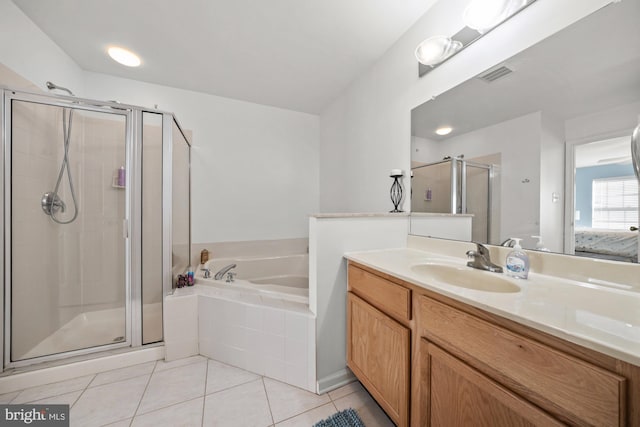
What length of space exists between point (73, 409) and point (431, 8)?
10.1 ft

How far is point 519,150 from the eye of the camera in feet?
3.37

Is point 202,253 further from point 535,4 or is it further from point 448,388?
point 535,4

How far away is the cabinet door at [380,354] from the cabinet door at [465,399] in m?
0.09

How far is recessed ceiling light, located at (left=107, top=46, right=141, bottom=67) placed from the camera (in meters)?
1.79

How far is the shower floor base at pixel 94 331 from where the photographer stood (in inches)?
57.1

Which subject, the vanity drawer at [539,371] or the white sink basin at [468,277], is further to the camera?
the white sink basin at [468,277]

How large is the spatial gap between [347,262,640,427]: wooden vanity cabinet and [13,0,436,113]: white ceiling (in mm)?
1671

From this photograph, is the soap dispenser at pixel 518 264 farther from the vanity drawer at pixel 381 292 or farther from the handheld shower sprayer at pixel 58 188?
the handheld shower sprayer at pixel 58 188

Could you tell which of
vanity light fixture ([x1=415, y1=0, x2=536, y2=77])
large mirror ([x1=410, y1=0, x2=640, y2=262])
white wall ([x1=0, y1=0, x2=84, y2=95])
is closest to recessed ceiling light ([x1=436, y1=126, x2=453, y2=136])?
large mirror ([x1=410, y1=0, x2=640, y2=262])

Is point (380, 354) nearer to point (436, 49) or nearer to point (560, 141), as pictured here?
point (560, 141)

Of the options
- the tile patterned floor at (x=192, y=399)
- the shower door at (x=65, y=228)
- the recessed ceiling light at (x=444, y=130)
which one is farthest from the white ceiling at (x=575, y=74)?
the shower door at (x=65, y=228)

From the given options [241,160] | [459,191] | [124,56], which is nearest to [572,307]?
[459,191]

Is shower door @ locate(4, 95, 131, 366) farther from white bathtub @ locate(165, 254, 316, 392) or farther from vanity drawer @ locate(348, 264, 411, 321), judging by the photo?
vanity drawer @ locate(348, 264, 411, 321)

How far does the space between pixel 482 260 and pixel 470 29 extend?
1.22 metres
